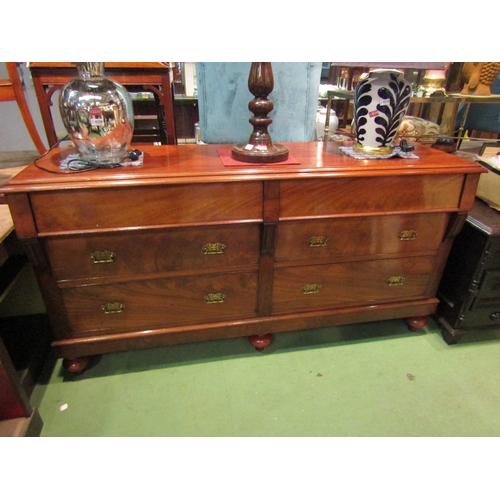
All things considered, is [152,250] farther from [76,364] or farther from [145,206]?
[76,364]

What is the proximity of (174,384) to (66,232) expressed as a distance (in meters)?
0.69

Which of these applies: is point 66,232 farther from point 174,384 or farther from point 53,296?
point 174,384

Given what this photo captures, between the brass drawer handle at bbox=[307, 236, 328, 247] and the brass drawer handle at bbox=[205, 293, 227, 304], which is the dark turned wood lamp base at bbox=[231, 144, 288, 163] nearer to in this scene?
the brass drawer handle at bbox=[307, 236, 328, 247]

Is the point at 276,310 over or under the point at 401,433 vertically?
over

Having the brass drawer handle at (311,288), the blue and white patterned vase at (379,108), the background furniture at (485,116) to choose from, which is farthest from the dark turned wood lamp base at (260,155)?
the background furniture at (485,116)

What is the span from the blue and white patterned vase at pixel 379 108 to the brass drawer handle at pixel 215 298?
79 centimetres

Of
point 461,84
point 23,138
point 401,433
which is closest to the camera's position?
point 401,433

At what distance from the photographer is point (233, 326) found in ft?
4.64

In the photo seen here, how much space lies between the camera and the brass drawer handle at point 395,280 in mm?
1481

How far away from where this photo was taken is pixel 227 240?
1.24 m

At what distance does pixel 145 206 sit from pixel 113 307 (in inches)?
16.6

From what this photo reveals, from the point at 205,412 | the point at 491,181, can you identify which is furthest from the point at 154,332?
the point at 491,181

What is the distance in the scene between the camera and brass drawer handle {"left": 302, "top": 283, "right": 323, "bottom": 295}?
141 centimetres

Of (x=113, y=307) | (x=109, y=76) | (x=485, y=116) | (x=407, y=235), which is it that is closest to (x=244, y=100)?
(x=109, y=76)
